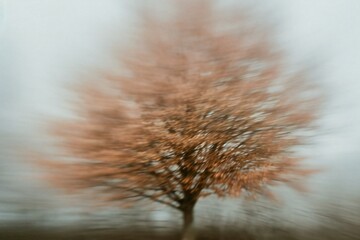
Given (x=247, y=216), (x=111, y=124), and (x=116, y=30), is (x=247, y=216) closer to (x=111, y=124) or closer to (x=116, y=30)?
(x=111, y=124)

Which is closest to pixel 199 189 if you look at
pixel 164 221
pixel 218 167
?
pixel 218 167

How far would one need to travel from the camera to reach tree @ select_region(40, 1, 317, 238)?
12.3 feet

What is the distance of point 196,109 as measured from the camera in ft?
12.5

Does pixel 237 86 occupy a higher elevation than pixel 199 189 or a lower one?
higher

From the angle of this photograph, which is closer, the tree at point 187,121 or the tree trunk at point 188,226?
the tree at point 187,121

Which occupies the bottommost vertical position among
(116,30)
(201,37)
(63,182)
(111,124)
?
(63,182)

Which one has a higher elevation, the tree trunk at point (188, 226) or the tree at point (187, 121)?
the tree at point (187, 121)

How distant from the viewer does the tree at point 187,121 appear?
374cm

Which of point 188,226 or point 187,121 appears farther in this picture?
point 188,226

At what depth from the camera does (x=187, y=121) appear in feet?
12.4

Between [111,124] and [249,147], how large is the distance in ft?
4.67

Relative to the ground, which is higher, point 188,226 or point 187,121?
point 187,121

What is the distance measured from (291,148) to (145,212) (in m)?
1.75

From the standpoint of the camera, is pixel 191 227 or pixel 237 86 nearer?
pixel 237 86
